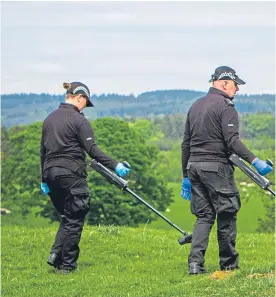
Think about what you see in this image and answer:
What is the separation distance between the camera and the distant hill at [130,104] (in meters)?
102

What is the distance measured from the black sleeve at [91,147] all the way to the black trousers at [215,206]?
3.45 feet

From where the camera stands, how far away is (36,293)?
9.70 m

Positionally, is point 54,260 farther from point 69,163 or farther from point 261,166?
point 261,166

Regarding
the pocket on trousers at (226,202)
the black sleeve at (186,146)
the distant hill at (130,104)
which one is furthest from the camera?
the distant hill at (130,104)

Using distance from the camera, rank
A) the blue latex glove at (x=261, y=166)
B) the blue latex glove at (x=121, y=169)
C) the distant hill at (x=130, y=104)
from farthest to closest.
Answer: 1. the distant hill at (x=130, y=104)
2. the blue latex glove at (x=121, y=169)
3. the blue latex glove at (x=261, y=166)

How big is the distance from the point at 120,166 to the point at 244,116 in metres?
94.3

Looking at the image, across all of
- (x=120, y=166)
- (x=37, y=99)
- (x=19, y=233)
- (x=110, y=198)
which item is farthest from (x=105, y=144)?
(x=120, y=166)

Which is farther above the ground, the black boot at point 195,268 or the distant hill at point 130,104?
the black boot at point 195,268

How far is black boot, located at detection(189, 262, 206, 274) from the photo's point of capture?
10.3m

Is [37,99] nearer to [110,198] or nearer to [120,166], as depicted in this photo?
[110,198]

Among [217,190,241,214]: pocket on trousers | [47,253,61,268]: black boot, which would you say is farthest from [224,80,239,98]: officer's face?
[47,253,61,268]: black boot

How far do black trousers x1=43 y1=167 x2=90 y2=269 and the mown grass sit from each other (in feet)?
1.02

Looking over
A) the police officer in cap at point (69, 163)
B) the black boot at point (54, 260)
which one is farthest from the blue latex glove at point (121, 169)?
the black boot at point (54, 260)

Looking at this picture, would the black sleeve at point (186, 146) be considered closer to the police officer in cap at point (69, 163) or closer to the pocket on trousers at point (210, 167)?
the pocket on trousers at point (210, 167)
